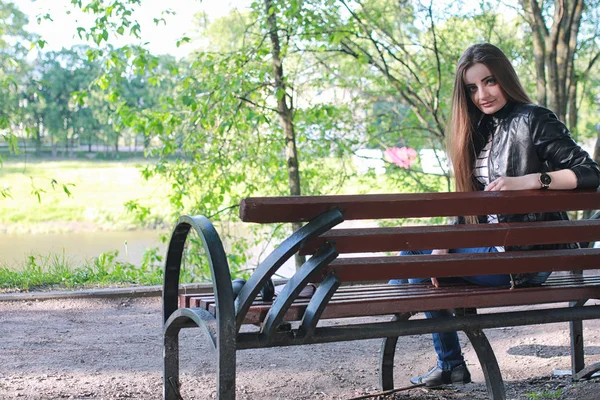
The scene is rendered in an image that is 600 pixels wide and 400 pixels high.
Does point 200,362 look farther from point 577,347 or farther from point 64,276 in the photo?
point 64,276

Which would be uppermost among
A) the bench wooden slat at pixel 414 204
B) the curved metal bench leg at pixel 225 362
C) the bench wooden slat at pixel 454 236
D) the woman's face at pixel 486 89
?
the woman's face at pixel 486 89

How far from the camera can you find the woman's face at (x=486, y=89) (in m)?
3.19

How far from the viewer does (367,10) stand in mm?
10008

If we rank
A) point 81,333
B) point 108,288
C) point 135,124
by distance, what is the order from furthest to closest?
point 135,124 → point 108,288 → point 81,333

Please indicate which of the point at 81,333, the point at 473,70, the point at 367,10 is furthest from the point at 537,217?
the point at 367,10

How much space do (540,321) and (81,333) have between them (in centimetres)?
296

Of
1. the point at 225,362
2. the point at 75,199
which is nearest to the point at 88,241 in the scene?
the point at 75,199

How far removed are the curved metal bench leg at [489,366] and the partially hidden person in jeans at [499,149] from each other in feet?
0.77

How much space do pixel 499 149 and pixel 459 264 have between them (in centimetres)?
64

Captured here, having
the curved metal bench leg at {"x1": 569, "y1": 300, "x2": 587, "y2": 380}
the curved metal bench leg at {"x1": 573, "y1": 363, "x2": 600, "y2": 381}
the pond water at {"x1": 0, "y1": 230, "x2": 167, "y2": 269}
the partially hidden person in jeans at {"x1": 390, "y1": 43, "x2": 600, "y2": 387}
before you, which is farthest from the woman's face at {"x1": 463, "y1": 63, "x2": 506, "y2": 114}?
the pond water at {"x1": 0, "y1": 230, "x2": 167, "y2": 269}

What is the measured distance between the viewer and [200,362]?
427 cm

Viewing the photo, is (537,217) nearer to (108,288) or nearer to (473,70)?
(473,70)

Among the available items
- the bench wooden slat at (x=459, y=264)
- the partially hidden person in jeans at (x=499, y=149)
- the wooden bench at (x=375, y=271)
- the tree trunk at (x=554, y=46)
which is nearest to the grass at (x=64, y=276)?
the wooden bench at (x=375, y=271)

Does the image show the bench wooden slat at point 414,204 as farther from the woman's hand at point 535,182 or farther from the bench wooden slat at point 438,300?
the bench wooden slat at point 438,300
